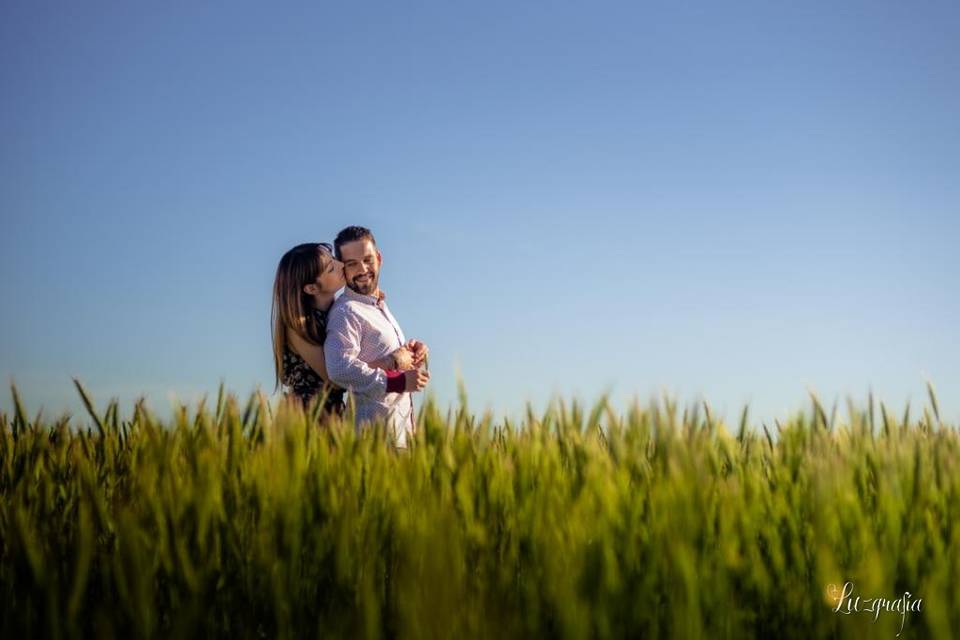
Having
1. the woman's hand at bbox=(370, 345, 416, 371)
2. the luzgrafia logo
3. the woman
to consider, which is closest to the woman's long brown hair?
the woman

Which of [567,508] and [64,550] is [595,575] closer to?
[567,508]

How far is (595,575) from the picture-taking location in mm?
2305

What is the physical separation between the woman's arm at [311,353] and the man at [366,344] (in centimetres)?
16

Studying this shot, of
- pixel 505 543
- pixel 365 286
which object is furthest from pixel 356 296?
pixel 505 543

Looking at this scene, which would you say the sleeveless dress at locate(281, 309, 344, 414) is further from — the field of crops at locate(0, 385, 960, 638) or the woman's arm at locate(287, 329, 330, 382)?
the field of crops at locate(0, 385, 960, 638)

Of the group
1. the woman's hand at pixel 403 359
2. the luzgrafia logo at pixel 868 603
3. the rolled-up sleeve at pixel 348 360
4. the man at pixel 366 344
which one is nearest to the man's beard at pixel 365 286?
the man at pixel 366 344

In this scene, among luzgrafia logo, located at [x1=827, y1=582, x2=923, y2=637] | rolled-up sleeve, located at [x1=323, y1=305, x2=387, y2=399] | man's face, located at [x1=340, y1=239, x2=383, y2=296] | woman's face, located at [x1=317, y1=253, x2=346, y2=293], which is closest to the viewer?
luzgrafia logo, located at [x1=827, y1=582, x2=923, y2=637]

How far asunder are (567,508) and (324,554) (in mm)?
749

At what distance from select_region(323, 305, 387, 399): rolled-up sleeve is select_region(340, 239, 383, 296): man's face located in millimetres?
248

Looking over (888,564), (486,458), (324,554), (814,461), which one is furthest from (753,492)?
(324,554)

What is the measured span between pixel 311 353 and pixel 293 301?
0.40m

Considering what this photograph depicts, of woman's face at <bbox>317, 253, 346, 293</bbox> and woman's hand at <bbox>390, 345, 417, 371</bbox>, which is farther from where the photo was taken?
woman's face at <bbox>317, 253, 346, 293</bbox>

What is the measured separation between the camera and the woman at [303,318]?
20.0 feet

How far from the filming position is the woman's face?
6211 mm
